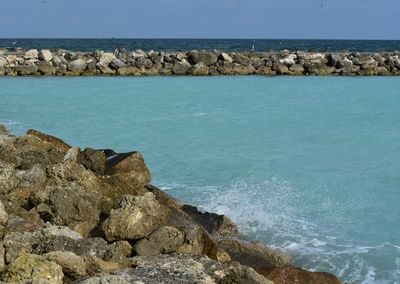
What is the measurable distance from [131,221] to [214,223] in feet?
6.66

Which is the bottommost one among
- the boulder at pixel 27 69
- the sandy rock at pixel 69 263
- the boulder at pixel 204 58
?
the boulder at pixel 27 69

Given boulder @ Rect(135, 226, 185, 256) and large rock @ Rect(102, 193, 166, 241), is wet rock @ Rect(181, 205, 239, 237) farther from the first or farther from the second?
boulder @ Rect(135, 226, 185, 256)

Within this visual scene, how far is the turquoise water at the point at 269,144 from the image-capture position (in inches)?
299

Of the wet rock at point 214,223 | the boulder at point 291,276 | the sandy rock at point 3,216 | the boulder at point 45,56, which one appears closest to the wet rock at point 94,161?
the wet rock at point 214,223

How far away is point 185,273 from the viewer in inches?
166

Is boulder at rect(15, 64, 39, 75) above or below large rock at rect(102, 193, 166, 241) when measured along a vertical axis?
below

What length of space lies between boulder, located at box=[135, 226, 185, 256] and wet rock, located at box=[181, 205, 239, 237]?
177 cm

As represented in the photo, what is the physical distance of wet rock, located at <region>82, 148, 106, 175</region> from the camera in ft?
26.2

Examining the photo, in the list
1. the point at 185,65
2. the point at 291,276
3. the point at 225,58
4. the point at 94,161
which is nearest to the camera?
the point at 291,276

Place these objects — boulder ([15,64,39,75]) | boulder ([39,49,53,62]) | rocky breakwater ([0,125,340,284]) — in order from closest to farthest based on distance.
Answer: rocky breakwater ([0,125,340,284]), boulder ([15,64,39,75]), boulder ([39,49,53,62])

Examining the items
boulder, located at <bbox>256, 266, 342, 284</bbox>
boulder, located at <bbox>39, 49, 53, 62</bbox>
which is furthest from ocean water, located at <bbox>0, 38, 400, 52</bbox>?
boulder, located at <bbox>256, 266, 342, 284</bbox>

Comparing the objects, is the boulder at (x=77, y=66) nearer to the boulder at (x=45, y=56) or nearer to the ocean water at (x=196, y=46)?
the boulder at (x=45, y=56)

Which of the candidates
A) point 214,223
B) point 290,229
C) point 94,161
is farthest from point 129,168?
point 290,229

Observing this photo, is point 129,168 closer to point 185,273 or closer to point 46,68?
point 185,273
